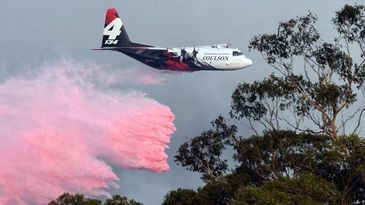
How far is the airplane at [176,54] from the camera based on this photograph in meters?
93.4

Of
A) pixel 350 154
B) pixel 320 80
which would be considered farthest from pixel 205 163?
pixel 350 154

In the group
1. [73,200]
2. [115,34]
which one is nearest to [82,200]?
[73,200]

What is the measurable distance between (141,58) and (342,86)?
1340 inches

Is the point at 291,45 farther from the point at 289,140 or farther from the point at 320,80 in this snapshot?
the point at 289,140

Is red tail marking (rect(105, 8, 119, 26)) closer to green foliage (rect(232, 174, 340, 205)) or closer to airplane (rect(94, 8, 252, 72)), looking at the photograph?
airplane (rect(94, 8, 252, 72))

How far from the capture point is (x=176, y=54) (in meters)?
96.8

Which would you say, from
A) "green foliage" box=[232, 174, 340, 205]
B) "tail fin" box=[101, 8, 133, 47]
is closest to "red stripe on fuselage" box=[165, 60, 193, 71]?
"tail fin" box=[101, 8, 133, 47]

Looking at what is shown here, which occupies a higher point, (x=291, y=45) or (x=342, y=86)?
(x=291, y=45)

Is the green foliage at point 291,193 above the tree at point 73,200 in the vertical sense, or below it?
below

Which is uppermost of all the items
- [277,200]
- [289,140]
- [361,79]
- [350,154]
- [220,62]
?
[220,62]

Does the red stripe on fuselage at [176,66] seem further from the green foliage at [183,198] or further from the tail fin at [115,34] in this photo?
the green foliage at [183,198]

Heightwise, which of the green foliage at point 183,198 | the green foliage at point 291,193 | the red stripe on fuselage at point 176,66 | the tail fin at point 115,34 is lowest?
the green foliage at point 291,193

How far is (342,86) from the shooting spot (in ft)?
227

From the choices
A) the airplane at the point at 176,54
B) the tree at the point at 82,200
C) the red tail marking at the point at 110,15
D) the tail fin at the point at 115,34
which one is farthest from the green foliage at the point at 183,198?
the red tail marking at the point at 110,15
